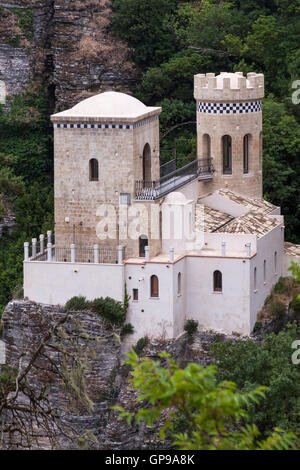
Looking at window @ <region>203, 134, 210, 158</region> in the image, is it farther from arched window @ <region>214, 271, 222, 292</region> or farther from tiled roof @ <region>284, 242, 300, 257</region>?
arched window @ <region>214, 271, 222, 292</region>

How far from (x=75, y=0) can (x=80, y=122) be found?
22307 millimetres

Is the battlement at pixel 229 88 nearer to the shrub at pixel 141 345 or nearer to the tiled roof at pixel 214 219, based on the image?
the tiled roof at pixel 214 219

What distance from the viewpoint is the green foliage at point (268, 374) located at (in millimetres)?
41312

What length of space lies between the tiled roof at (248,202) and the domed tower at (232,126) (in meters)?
0.62

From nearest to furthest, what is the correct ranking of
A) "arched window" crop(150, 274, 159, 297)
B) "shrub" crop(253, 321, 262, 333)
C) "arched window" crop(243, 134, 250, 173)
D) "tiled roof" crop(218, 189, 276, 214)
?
"arched window" crop(150, 274, 159, 297) → "shrub" crop(253, 321, 262, 333) → "tiled roof" crop(218, 189, 276, 214) → "arched window" crop(243, 134, 250, 173)

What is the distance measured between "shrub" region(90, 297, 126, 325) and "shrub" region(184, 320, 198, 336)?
2.31 meters

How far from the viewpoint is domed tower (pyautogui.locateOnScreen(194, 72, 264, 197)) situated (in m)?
51.2

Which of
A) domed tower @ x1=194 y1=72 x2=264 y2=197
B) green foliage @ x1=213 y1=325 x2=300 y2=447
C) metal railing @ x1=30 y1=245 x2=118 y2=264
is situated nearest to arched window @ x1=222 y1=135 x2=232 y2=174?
domed tower @ x1=194 y1=72 x2=264 y2=197

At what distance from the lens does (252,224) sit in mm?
48219

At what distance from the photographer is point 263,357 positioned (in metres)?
42.9

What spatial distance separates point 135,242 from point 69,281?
245 centimetres

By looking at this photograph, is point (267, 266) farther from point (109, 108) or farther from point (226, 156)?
point (109, 108)

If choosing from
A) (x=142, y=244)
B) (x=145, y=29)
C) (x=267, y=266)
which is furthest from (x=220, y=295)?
(x=145, y=29)

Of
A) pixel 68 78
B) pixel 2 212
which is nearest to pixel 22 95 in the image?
pixel 68 78
